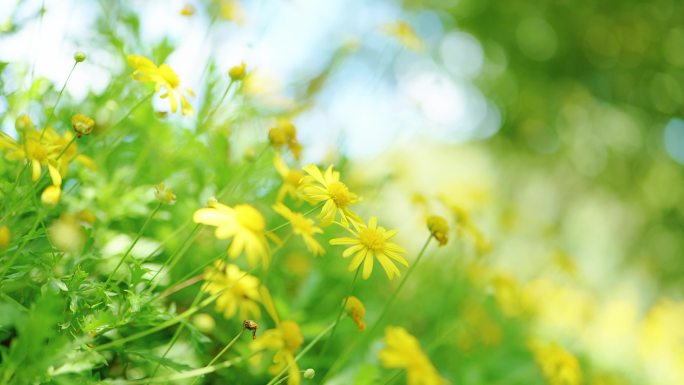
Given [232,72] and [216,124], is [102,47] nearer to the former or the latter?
[216,124]

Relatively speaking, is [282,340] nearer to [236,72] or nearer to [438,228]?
[438,228]

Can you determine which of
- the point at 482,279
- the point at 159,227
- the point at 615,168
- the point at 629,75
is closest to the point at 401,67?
the point at 629,75

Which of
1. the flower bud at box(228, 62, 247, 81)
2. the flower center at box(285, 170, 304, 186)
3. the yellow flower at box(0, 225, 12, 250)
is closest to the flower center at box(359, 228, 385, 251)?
the flower center at box(285, 170, 304, 186)

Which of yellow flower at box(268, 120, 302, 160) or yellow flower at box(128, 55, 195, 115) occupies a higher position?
yellow flower at box(128, 55, 195, 115)

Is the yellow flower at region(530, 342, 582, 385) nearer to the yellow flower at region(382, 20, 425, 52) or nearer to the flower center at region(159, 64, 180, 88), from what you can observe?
the flower center at region(159, 64, 180, 88)

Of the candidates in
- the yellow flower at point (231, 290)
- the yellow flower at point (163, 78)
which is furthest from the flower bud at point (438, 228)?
the yellow flower at point (163, 78)

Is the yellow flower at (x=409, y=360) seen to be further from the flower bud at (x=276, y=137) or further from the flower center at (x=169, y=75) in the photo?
the flower center at (x=169, y=75)
